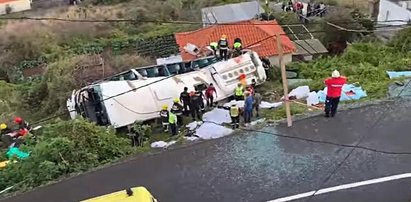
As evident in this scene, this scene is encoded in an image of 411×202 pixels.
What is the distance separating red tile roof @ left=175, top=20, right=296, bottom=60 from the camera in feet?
76.3

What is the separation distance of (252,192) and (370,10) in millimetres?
25189

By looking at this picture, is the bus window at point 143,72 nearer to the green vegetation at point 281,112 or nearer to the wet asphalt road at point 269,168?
the green vegetation at point 281,112

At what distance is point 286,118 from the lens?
537 inches

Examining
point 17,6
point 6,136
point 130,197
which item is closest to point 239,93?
point 6,136

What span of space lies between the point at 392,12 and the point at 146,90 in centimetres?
1592

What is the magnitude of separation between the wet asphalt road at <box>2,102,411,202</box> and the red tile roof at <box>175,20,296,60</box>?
10.3 meters

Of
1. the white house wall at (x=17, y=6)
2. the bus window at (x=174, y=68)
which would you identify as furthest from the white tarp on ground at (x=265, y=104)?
the white house wall at (x=17, y=6)

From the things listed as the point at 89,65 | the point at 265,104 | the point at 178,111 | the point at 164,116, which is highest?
the point at 178,111

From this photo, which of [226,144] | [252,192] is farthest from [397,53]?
[252,192]

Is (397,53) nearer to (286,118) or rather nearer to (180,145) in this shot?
(286,118)

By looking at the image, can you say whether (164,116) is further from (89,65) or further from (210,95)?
(89,65)

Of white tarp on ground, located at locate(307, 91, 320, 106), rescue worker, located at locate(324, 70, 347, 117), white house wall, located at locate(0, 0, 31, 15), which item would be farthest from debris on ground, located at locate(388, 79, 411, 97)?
white house wall, located at locate(0, 0, 31, 15)

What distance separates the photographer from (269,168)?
1154cm

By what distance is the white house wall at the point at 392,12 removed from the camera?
26953 millimetres
